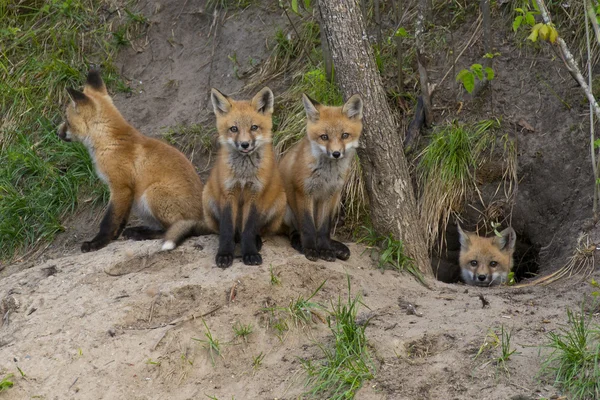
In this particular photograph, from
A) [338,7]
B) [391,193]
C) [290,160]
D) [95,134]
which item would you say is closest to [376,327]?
[391,193]

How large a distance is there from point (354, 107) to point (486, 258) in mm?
2581

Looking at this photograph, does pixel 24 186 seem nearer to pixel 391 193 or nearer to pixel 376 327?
pixel 391 193

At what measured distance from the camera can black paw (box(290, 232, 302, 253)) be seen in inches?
238

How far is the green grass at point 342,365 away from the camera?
166 inches

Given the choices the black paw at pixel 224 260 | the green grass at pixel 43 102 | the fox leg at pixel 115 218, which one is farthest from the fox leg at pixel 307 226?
the green grass at pixel 43 102

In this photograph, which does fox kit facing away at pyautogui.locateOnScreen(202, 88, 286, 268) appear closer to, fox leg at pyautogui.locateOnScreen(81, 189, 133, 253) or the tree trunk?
the tree trunk

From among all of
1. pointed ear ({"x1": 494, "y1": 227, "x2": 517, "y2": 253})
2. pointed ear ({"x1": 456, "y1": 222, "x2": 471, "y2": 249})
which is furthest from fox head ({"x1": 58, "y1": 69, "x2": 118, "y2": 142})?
pointed ear ({"x1": 494, "y1": 227, "x2": 517, "y2": 253})

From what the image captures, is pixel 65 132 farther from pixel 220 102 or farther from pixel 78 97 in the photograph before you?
pixel 220 102

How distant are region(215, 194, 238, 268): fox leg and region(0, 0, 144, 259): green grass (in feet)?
7.22

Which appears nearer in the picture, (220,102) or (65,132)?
(220,102)

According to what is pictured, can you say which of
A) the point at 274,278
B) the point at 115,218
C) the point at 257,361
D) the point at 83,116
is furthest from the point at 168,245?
the point at 83,116

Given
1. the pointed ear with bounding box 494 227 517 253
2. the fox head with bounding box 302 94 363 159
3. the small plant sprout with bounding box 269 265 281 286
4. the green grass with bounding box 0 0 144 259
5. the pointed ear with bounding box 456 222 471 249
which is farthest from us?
the green grass with bounding box 0 0 144 259

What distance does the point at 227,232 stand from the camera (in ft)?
18.5

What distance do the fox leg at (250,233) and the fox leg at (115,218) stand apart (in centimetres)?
123
